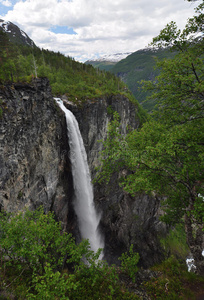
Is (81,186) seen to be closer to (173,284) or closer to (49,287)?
(173,284)

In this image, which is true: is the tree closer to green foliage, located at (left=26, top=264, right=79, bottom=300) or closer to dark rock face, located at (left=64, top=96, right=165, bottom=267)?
green foliage, located at (left=26, top=264, right=79, bottom=300)

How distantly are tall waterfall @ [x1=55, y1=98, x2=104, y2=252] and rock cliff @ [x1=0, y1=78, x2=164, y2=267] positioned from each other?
39.6 inches

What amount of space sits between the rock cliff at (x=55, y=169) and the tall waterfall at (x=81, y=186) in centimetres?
101

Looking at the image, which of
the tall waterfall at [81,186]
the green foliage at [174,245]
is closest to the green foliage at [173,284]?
the tall waterfall at [81,186]

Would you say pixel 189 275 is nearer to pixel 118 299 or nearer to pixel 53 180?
pixel 118 299

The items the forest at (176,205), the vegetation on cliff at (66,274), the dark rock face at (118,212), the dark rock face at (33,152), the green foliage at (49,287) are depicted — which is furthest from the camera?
the dark rock face at (118,212)

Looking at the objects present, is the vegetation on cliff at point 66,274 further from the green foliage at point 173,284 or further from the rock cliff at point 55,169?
the rock cliff at point 55,169

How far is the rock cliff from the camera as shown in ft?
56.9

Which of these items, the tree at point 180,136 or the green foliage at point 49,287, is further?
the tree at point 180,136

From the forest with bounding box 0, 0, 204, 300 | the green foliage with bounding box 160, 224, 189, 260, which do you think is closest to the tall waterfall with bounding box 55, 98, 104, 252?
the green foliage with bounding box 160, 224, 189, 260

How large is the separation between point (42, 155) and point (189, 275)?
19802mm

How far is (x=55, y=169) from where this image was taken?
2509 centimetres

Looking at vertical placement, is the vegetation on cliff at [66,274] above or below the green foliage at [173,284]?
above

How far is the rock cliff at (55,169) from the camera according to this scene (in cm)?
1733
